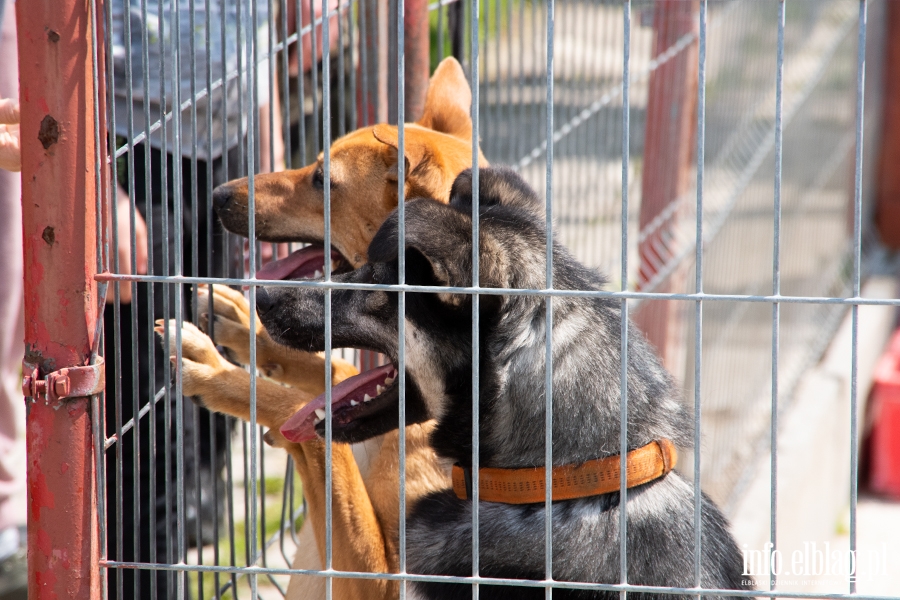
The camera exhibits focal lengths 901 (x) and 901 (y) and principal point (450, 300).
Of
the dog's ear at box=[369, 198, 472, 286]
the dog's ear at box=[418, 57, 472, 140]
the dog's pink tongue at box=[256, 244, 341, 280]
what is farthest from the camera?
the dog's ear at box=[418, 57, 472, 140]

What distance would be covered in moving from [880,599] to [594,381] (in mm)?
632

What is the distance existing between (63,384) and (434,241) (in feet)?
2.26

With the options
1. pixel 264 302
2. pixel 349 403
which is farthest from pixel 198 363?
pixel 349 403

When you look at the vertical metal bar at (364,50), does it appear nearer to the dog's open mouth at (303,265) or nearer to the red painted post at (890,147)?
the dog's open mouth at (303,265)

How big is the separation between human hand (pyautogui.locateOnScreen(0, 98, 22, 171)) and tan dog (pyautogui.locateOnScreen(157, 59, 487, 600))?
46cm

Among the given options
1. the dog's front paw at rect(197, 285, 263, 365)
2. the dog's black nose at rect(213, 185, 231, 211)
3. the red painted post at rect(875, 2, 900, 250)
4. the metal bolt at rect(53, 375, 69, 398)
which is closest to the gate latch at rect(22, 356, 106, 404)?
the metal bolt at rect(53, 375, 69, 398)

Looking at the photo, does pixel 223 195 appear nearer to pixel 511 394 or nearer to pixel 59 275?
pixel 59 275

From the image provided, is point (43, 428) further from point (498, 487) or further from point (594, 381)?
point (594, 381)

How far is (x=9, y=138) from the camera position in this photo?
1895mm

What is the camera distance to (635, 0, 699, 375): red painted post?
3.81 metres

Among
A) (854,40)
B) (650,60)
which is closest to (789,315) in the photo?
(650,60)

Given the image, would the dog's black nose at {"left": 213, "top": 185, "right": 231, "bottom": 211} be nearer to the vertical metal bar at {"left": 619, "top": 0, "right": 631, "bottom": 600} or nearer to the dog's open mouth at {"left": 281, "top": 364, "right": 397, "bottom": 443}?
the dog's open mouth at {"left": 281, "top": 364, "right": 397, "bottom": 443}

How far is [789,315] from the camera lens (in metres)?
5.55

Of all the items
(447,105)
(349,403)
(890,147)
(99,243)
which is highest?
(890,147)
